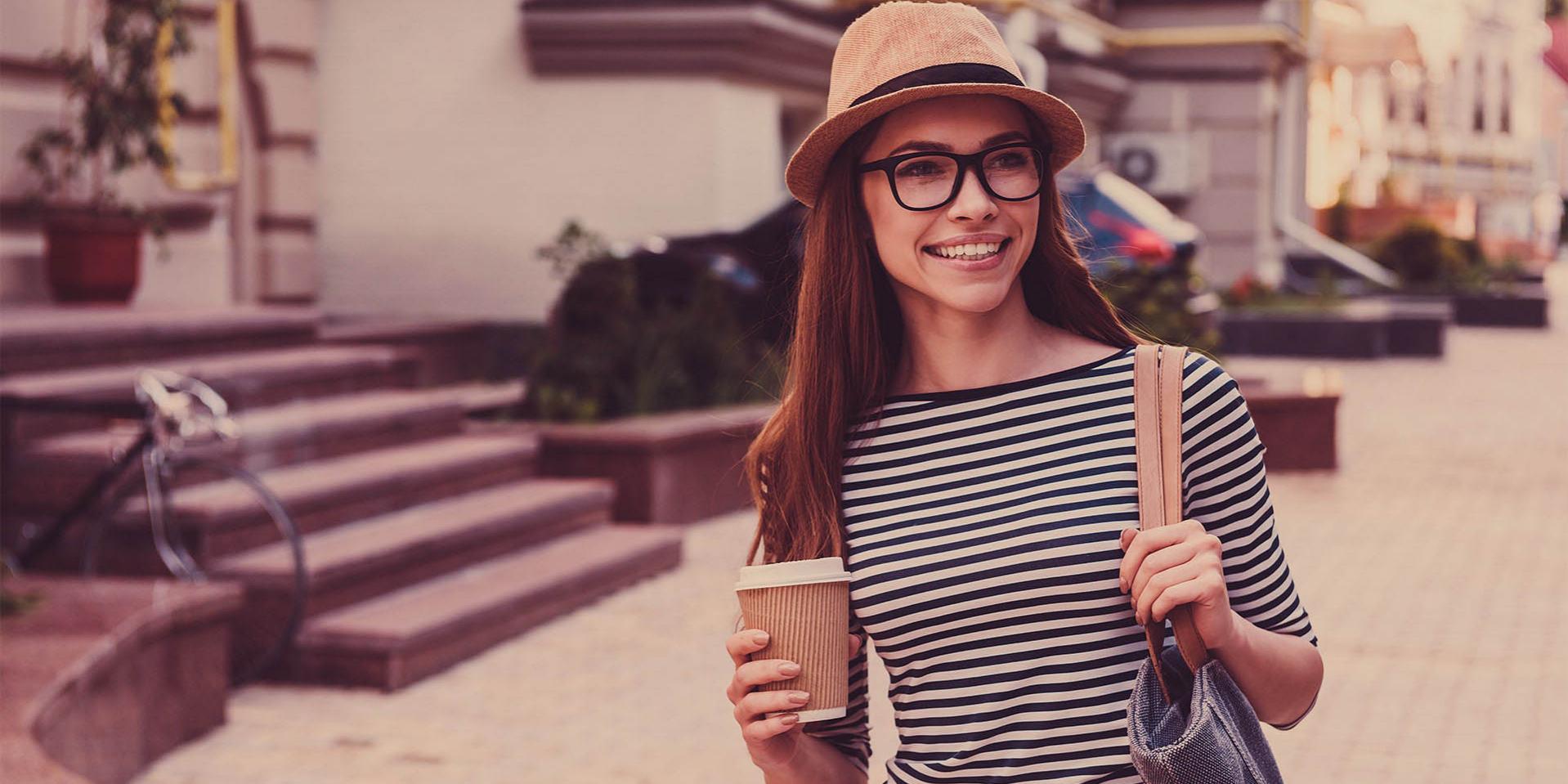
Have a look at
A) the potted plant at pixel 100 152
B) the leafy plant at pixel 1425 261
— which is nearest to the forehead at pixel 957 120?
the potted plant at pixel 100 152

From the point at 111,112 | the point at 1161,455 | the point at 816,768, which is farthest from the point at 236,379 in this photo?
the point at 1161,455

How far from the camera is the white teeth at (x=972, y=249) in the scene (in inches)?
96.4

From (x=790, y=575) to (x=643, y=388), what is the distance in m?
9.49

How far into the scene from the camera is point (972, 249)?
245cm

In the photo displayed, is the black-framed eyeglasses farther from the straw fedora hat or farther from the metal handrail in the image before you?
the metal handrail

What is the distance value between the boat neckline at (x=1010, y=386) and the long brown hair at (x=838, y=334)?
0.19 feet

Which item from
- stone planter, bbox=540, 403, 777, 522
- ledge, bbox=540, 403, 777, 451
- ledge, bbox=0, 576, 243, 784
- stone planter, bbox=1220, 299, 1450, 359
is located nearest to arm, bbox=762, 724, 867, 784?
ledge, bbox=0, 576, 243, 784

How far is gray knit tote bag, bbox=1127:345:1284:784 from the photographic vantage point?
210cm

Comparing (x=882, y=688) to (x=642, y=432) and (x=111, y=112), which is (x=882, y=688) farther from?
(x=111, y=112)

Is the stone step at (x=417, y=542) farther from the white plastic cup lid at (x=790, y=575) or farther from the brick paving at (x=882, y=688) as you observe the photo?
the white plastic cup lid at (x=790, y=575)

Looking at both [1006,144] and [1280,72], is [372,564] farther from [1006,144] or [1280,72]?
[1280,72]

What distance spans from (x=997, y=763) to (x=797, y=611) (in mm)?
382

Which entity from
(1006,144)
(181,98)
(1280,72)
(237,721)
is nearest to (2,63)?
(181,98)

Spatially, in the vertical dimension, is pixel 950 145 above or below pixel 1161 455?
above
